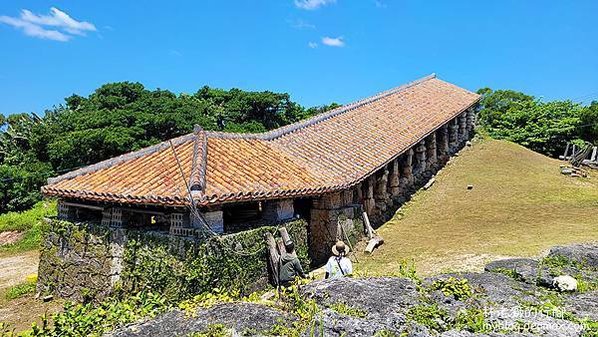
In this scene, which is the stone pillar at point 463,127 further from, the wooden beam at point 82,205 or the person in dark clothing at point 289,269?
the wooden beam at point 82,205

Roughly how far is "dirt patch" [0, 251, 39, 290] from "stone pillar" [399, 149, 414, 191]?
478 inches

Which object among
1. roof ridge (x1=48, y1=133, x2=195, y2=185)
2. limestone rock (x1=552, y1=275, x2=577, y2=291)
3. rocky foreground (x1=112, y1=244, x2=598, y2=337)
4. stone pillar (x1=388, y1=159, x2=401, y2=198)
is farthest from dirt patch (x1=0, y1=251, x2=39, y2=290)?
limestone rock (x1=552, y1=275, x2=577, y2=291)

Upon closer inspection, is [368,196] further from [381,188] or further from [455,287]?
[455,287]

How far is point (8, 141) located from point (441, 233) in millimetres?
31538

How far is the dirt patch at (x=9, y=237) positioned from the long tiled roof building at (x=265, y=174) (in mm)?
8518

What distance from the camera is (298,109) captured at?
1592 inches

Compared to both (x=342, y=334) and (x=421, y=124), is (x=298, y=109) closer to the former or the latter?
(x=421, y=124)

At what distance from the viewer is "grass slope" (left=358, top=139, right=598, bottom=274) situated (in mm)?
10617

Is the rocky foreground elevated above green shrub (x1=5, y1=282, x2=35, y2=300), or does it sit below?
above

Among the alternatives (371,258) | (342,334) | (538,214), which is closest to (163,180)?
(371,258)

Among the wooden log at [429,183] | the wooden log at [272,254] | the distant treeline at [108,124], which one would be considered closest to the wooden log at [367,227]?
the wooden log at [272,254]

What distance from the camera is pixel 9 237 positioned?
54.9 feet

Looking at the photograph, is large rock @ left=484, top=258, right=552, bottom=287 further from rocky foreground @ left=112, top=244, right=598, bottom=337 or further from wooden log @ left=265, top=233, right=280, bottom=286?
wooden log @ left=265, top=233, right=280, bottom=286

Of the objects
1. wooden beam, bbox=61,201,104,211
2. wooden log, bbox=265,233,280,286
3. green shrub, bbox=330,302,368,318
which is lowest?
wooden log, bbox=265,233,280,286
